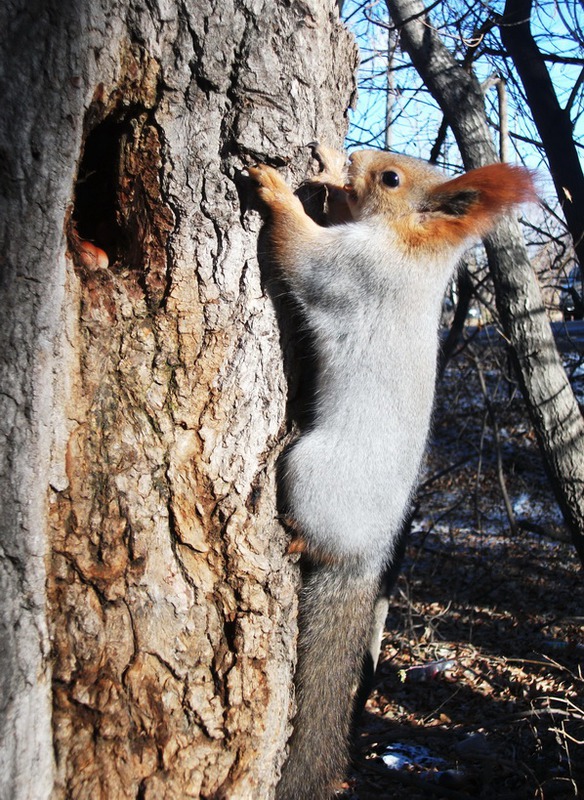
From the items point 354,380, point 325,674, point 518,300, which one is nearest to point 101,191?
point 354,380

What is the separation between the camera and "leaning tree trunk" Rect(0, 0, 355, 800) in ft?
5.99

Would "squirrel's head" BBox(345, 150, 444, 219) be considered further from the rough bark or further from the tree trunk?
the tree trunk

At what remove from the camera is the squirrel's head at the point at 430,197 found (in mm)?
2848

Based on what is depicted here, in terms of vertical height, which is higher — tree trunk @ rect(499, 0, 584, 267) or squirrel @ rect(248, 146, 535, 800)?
→ tree trunk @ rect(499, 0, 584, 267)

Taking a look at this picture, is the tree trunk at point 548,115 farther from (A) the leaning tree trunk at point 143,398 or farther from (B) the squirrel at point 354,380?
(A) the leaning tree trunk at point 143,398

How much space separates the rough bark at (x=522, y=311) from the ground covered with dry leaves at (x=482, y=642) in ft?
4.27

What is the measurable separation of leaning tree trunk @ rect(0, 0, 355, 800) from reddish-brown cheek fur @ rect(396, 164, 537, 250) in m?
0.78

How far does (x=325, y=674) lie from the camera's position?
8.60ft

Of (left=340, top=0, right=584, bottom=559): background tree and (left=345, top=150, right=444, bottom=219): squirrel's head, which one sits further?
(left=340, top=0, right=584, bottom=559): background tree

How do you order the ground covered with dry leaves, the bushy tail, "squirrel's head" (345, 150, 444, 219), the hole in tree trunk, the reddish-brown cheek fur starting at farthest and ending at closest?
the ground covered with dry leaves → "squirrel's head" (345, 150, 444, 219) → the reddish-brown cheek fur → the bushy tail → the hole in tree trunk

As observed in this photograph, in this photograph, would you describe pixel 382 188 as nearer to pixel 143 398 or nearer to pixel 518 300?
pixel 143 398

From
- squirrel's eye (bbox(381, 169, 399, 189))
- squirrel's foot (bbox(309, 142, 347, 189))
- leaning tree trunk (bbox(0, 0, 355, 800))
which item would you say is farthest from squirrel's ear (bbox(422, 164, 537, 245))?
leaning tree trunk (bbox(0, 0, 355, 800))

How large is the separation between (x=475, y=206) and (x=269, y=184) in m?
1.00

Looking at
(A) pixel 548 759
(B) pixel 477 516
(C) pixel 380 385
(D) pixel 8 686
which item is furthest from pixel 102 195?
(B) pixel 477 516
